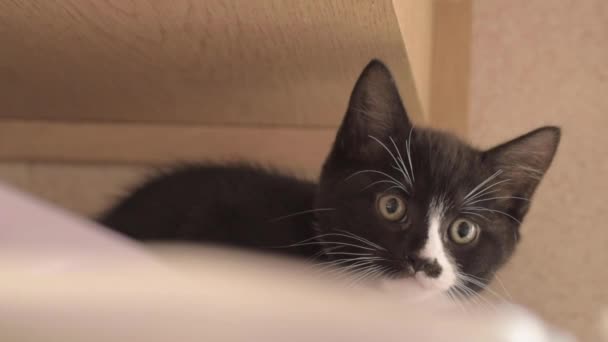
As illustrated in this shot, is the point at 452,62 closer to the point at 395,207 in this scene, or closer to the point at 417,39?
the point at 417,39

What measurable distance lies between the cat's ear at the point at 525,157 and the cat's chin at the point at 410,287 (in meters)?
0.23

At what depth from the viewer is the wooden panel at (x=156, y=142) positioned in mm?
1228

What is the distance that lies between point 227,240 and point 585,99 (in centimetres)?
79

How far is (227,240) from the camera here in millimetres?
892

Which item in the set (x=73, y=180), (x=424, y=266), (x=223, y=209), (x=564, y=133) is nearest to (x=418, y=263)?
(x=424, y=266)

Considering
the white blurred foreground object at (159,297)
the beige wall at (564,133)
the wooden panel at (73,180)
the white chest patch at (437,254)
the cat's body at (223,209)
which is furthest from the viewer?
the wooden panel at (73,180)

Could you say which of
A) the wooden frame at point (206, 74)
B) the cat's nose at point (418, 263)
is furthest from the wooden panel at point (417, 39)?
the cat's nose at point (418, 263)

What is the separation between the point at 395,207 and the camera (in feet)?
2.66

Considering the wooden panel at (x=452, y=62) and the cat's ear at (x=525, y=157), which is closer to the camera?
the cat's ear at (x=525, y=157)

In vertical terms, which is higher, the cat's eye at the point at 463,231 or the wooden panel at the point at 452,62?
the wooden panel at the point at 452,62

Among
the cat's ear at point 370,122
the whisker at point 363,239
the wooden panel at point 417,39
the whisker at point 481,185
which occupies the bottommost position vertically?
the whisker at point 363,239

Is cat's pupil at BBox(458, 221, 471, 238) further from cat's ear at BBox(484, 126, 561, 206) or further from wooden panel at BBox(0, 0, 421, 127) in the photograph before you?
wooden panel at BBox(0, 0, 421, 127)

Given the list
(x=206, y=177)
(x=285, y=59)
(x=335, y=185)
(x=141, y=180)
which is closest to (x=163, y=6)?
(x=285, y=59)

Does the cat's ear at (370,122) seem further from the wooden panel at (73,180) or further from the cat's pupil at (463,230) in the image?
the wooden panel at (73,180)
